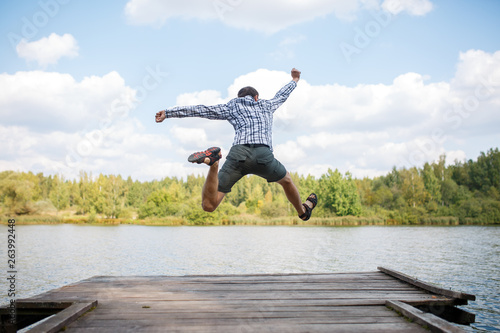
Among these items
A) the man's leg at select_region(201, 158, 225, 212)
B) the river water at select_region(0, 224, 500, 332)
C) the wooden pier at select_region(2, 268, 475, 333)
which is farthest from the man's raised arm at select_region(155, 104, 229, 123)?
the river water at select_region(0, 224, 500, 332)

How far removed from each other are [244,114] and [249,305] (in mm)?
2287

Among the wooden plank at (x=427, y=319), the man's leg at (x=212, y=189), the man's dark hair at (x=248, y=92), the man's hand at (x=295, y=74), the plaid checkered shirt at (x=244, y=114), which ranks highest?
the man's hand at (x=295, y=74)

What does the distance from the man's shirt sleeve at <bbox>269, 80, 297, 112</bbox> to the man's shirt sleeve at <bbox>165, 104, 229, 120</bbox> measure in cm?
66

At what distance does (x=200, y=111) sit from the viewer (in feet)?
16.0

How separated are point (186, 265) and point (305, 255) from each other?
753 cm

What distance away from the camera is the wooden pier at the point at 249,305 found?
3.52 m

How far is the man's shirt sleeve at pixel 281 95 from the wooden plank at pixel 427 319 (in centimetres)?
278

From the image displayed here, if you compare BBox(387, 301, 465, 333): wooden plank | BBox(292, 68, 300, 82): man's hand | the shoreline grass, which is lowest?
the shoreline grass

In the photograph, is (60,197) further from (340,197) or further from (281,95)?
(281,95)

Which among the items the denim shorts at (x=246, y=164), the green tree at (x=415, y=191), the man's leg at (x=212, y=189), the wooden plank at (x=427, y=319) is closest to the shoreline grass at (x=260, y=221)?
the green tree at (x=415, y=191)

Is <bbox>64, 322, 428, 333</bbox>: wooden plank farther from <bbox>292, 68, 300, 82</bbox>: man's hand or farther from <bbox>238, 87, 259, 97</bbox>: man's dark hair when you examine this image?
<bbox>292, 68, 300, 82</bbox>: man's hand

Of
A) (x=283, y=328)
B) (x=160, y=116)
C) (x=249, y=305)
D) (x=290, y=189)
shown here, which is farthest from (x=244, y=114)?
(x=283, y=328)

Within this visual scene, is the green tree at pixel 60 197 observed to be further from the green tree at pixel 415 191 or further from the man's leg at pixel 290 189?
the man's leg at pixel 290 189

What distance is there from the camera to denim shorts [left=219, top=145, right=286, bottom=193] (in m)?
4.50
